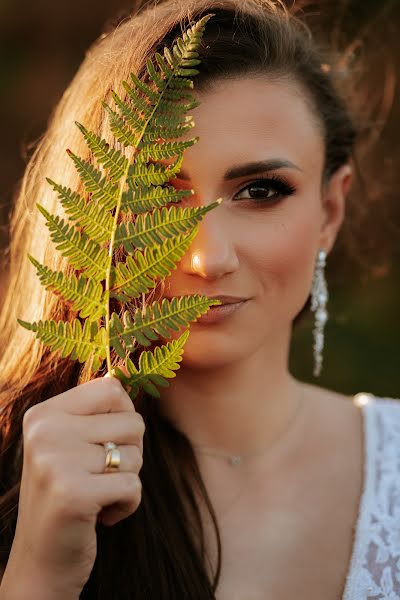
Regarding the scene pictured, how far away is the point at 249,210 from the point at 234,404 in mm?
545

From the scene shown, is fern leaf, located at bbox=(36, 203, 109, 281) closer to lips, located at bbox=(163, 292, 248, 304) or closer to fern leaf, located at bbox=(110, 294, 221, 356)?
fern leaf, located at bbox=(110, 294, 221, 356)

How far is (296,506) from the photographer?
200 cm

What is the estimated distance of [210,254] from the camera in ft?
5.04

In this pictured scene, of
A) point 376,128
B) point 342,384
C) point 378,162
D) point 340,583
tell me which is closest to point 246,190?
point 340,583

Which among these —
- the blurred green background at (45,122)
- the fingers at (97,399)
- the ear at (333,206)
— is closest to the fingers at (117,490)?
the fingers at (97,399)

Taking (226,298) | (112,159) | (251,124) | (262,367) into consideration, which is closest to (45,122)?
(262,367)

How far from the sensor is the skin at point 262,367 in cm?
163

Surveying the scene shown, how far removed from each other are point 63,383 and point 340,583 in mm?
826

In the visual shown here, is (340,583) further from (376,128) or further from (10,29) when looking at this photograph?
(10,29)

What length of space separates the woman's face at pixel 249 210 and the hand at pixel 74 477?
422mm

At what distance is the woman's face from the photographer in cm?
159

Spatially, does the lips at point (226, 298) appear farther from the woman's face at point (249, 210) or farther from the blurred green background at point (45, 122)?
the blurred green background at point (45, 122)

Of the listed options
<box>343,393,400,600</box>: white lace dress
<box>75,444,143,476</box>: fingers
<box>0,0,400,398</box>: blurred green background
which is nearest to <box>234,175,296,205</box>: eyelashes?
<box>75,444,143,476</box>: fingers

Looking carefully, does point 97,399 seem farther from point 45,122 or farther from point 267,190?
point 45,122
